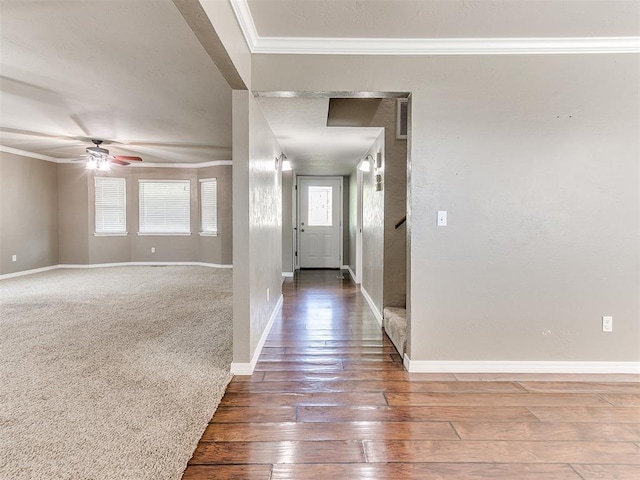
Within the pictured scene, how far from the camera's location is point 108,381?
7.94 feet

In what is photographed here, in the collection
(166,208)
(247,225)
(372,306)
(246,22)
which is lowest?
(372,306)

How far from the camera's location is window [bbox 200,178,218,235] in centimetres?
786

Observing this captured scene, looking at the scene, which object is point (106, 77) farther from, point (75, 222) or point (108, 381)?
point (75, 222)

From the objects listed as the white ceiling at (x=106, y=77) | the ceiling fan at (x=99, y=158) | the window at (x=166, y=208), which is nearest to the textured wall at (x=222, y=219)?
the window at (x=166, y=208)

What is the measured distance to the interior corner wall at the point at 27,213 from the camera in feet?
20.6

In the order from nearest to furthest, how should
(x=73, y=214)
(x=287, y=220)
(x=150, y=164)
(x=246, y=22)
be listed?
(x=246, y=22), (x=287, y=220), (x=73, y=214), (x=150, y=164)

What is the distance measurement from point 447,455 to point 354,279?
501cm

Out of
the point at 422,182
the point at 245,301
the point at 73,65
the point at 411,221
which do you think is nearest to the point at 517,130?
the point at 422,182

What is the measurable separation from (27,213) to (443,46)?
7861 mm

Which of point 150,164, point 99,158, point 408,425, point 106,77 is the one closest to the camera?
point 408,425

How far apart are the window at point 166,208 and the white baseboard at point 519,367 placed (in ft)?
22.5

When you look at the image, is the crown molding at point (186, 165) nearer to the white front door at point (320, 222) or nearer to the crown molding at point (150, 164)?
the crown molding at point (150, 164)

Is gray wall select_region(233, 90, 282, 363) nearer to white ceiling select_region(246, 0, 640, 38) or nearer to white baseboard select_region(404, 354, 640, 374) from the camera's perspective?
white ceiling select_region(246, 0, 640, 38)

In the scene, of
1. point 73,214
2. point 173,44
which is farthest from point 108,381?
point 73,214
